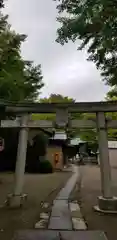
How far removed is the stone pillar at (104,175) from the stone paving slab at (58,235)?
126 inches

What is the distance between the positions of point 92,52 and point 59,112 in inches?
90.9

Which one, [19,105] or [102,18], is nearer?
[102,18]

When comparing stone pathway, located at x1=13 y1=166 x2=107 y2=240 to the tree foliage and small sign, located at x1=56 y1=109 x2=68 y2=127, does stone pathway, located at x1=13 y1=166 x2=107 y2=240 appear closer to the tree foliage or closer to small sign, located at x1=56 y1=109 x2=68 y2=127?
small sign, located at x1=56 y1=109 x2=68 y2=127

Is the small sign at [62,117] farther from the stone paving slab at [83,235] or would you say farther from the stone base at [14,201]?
the stone paving slab at [83,235]

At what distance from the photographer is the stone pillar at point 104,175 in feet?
34.4

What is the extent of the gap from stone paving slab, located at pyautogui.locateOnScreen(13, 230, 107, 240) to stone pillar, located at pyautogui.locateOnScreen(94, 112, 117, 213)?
10.5ft

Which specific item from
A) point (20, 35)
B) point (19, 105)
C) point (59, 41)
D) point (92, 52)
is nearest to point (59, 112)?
point (19, 105)

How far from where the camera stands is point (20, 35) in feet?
61.8

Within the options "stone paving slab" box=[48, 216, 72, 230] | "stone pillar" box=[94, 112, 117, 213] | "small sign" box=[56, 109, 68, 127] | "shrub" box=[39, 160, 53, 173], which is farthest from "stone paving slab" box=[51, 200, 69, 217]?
"shrub" box=[39, 160, 53, 173]

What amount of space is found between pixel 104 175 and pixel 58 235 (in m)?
4.38

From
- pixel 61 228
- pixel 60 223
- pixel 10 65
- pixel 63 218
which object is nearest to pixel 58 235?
pixel 61 228

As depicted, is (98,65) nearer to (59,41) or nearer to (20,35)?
(59,41)

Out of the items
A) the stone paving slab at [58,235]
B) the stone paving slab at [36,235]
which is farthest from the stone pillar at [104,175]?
the stone paving slab at [36,235]

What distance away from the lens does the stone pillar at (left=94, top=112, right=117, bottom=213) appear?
10492 millimetres
